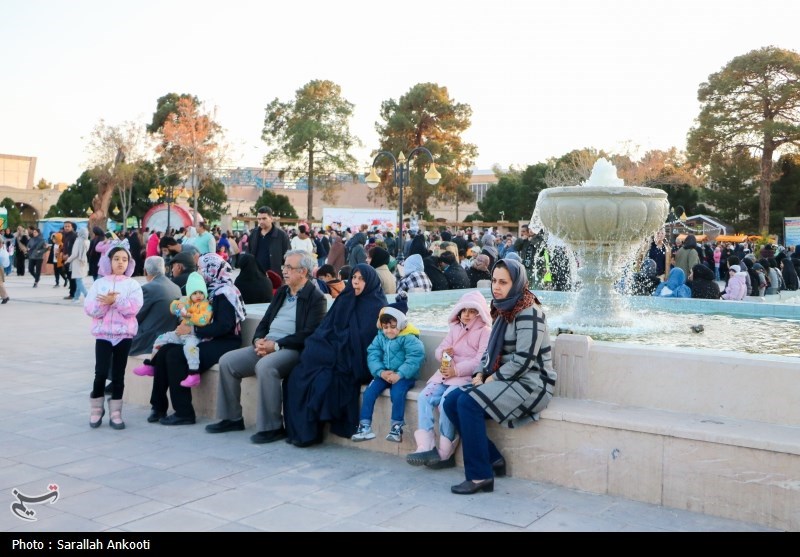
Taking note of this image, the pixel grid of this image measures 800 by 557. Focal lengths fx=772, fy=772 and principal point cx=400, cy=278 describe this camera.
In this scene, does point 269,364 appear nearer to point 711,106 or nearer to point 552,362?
point 552,362

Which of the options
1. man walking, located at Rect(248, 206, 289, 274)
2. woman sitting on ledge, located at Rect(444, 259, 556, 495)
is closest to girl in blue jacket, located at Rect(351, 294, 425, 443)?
woman sitting on ledge, located at Rect(444, 259, 556, 495)

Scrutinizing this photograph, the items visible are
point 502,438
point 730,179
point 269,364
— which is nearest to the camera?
point 502,438

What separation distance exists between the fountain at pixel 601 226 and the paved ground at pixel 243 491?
406 cm

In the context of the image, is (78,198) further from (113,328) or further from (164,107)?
(113,328)

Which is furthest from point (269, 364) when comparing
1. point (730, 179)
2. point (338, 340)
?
point (730, 179)

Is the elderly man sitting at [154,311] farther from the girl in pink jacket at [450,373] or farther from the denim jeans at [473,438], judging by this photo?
the denim jeans at [473,438]

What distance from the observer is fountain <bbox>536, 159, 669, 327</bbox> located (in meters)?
8.10

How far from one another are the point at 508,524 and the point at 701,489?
41.6 inches

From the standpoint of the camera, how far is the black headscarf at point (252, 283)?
26.2 feet

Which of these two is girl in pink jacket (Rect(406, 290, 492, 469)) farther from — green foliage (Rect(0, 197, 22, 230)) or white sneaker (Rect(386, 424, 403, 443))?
green foliage (Rect(0, 197, 22, 230))

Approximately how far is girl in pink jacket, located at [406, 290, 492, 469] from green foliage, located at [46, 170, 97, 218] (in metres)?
47.7

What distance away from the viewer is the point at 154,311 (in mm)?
7312

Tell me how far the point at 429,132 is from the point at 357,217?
15.4 m
